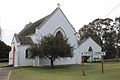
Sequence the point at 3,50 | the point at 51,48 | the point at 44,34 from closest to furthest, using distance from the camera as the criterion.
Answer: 1. the point at 51,48
2. the point at 44,34
3. the point at 3,50

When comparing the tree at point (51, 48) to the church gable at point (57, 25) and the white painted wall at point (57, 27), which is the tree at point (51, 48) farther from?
the church gable at point (57, 25)

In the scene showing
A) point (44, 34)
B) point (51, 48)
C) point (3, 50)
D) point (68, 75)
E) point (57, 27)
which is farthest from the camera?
point (3, 50)

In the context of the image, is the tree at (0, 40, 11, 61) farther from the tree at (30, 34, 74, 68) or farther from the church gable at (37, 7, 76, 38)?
the tree at (30, 34, 74, 68)

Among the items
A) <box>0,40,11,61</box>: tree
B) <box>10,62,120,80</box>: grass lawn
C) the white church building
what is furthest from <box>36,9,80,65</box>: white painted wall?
<box>0,40,11,61</box>: tree

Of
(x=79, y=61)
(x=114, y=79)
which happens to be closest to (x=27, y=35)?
(x=79, y=61)

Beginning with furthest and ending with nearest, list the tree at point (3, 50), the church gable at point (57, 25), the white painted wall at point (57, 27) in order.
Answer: the tree at point (3, 50), the church gable at point (57, 25), the white painted wall at point (57, 27)

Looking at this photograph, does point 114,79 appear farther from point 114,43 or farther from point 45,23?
point 114,43

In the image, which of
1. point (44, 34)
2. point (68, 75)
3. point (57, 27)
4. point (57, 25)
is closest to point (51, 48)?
point (44, 34)

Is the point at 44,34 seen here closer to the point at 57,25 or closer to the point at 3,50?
the point at 57,25

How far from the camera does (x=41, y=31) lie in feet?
170

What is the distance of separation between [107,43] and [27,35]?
135ft

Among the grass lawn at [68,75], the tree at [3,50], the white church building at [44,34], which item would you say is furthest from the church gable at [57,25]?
the tree at [3,50]

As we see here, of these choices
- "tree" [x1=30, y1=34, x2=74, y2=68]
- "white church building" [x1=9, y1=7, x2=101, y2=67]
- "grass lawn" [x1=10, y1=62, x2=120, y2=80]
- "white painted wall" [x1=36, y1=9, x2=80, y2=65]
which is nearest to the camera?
"grass lawn" [x1=10, y1=62, x2=120, y2=80]

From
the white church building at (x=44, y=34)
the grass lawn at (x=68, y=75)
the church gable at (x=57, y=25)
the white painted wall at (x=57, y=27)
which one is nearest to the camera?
the grass lawn at (x=68, y=75)
